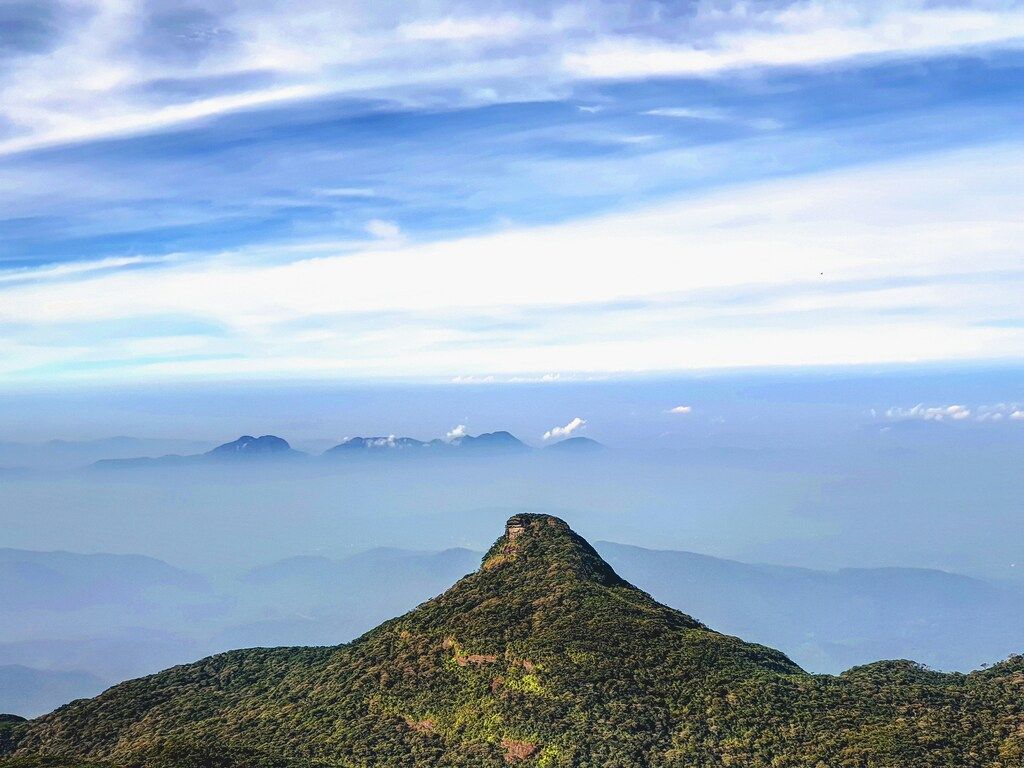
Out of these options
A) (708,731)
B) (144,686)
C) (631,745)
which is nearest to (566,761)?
(631,745)

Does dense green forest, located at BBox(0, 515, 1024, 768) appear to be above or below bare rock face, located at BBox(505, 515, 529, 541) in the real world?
below

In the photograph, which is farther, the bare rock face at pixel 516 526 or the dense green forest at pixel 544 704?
the bare rock face at pixel 516 526

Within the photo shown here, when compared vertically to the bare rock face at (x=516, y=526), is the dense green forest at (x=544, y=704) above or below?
below

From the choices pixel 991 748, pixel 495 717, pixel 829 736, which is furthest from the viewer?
pixel 495 717

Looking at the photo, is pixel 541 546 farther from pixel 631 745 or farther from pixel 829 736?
pixel 829 736

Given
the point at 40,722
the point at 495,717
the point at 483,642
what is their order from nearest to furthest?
1. the point at 495,717
2. the point at 483,642
3. the point at 40,722

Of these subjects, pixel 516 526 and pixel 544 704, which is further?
pixel 516 526

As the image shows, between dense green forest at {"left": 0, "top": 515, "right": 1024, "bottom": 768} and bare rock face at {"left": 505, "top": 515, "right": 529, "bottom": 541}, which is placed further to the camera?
bare rock face at {"left": 505, "top": 515, "right": 529, "bottom": 541}

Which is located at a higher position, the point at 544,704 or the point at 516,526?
the point at 516,526
